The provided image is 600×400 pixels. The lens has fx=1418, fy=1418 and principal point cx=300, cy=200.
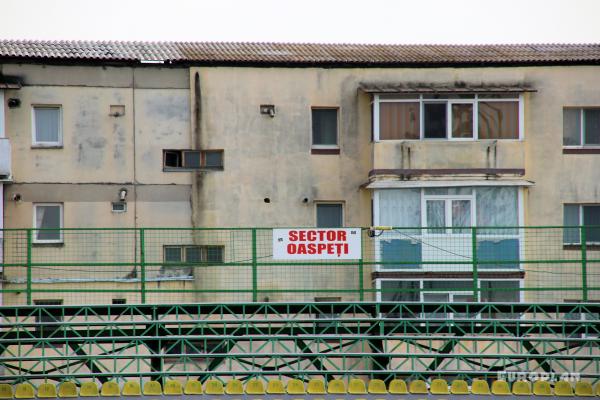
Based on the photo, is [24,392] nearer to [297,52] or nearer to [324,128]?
[324,128]

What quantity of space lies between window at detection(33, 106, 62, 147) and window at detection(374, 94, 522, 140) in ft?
25.3

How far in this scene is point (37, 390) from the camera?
27531 millimetres

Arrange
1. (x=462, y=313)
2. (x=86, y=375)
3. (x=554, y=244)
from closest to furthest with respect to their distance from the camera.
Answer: (x=86, y=375) → (x=462, y=313) → (x=554, y=244)

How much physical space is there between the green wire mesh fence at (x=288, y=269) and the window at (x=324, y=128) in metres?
3.21

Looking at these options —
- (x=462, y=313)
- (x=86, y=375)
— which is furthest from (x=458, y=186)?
(x=86, y=375)

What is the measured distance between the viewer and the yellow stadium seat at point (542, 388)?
→ 2752cm

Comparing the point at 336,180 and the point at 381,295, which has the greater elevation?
the point at 336,180

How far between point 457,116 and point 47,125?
9740mm

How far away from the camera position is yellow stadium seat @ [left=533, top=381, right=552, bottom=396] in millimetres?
27516

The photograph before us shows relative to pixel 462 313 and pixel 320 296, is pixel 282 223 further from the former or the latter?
pixel 462 313

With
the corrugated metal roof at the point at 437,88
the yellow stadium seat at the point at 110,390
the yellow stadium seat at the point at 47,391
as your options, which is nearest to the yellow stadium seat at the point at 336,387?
the yellow stadium seat at the point at 110,390

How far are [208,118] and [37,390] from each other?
353 inches

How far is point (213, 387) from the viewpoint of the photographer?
89.7 ft

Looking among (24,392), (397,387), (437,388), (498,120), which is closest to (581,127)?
(498,120)
